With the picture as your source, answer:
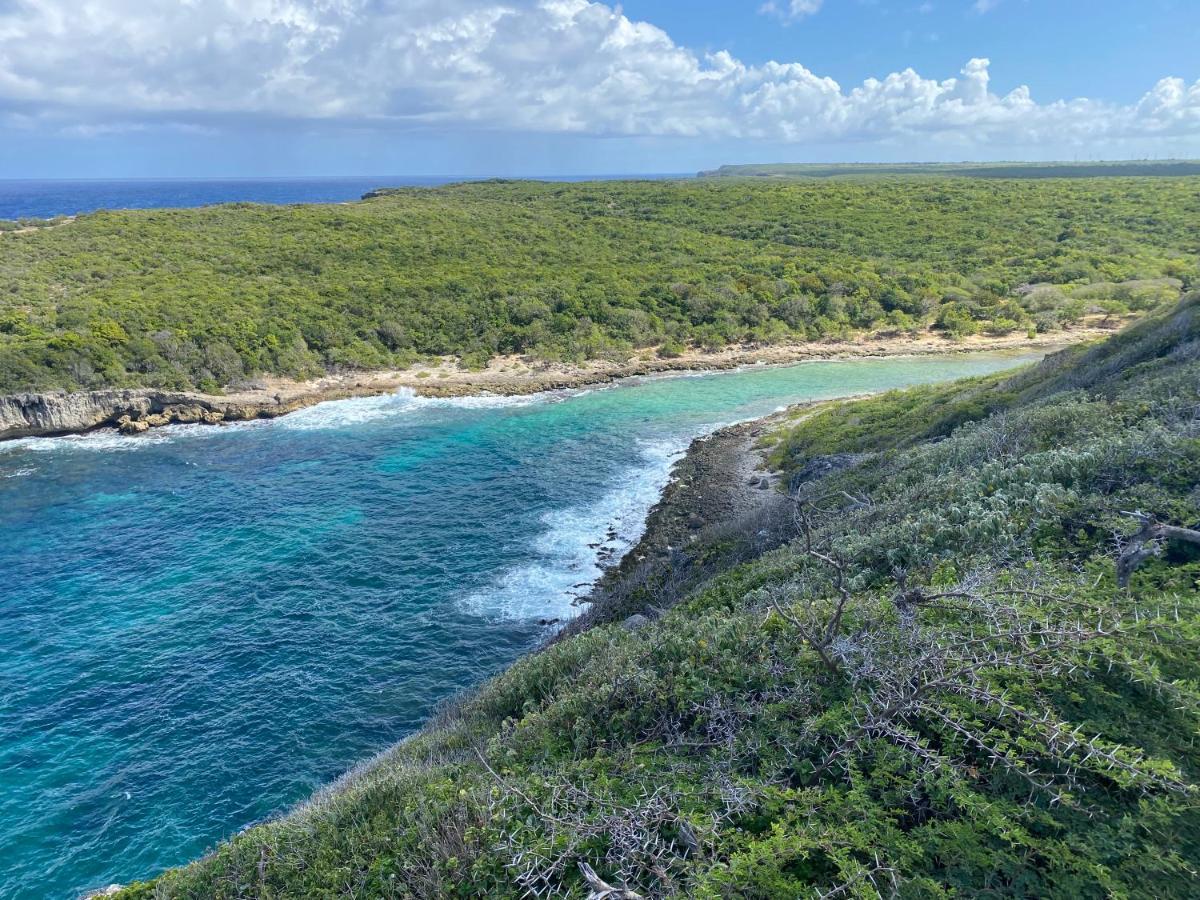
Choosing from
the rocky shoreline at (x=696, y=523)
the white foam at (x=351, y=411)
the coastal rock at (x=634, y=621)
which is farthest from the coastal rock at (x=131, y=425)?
the coastal rock at (x=634, y=621)

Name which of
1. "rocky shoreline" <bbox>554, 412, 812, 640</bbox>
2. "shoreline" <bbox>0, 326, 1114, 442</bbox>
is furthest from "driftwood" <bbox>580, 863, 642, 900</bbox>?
"shoreline" <bbox>0, 326, 1114, 442</bbox>

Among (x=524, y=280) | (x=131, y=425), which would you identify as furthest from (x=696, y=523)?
(x=524, y=280)

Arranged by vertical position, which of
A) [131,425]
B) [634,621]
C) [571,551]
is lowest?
[571,551]

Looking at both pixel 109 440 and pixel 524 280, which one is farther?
pixel 524 280

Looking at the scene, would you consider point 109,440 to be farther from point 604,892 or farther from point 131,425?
point 604,892

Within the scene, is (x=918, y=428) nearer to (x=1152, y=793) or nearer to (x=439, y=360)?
(x=1152, y=793)

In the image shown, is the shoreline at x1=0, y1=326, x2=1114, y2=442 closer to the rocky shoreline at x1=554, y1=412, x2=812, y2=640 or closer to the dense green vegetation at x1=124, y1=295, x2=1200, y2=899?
the rocky shoreline at x1=554, y1=412, x2=812, y2=640

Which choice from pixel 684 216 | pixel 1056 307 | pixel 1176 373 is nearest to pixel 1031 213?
pixel 1056 307

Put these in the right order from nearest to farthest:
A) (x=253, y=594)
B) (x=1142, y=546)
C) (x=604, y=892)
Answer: (x=604, y=892), (x=1142, y=546), (x=253, y=594)
